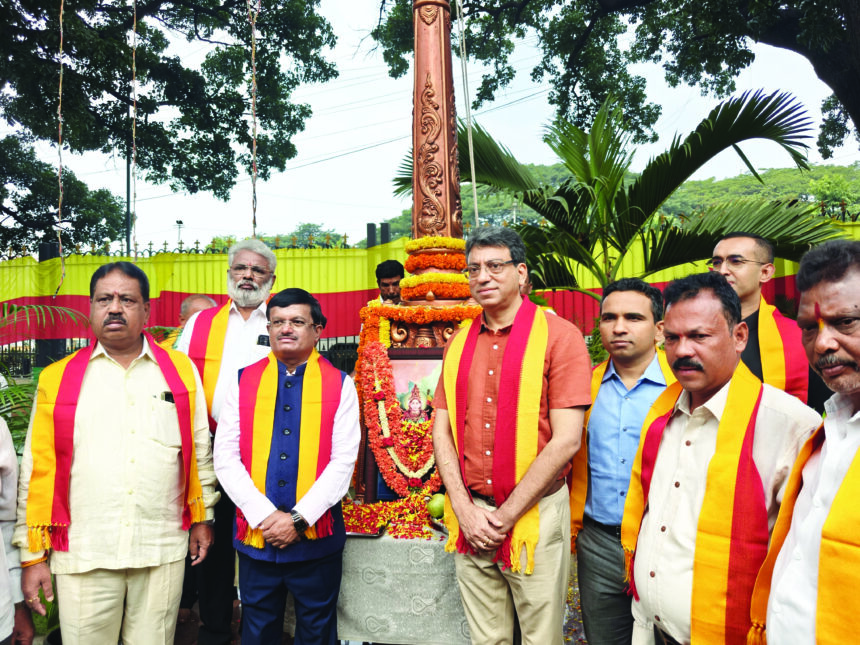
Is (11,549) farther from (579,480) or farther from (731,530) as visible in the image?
(731,530)

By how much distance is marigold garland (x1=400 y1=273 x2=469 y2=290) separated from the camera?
3.81 meters

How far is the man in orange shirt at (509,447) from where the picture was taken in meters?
2.00

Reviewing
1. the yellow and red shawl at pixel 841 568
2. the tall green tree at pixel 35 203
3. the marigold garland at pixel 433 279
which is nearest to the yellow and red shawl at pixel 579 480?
the yellow and red shawl at pixel 841 568

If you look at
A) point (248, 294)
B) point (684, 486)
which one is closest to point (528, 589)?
point (684, 486)

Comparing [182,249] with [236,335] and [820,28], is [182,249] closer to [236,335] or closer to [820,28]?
[236,335]

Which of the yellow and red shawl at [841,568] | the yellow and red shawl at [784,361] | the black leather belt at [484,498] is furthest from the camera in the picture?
the yellow and red shawl at [784,361]

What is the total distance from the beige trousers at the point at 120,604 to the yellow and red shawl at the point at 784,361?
245 centimetres

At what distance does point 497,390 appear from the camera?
6.98ft

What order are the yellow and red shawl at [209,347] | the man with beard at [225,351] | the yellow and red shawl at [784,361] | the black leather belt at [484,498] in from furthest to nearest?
the yellow and red shawl at [209,347] → the man with beard at [225,351] → the yellow and red shawl at [784,361] → the black leather belt at [484,498]

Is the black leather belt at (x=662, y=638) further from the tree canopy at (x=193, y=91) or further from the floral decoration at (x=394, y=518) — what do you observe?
the tree canopy at (x=193, y=91)

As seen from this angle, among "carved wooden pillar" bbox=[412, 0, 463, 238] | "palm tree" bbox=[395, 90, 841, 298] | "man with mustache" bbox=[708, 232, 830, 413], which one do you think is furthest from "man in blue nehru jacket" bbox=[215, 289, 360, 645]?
"palm tree" bbox=[395, 90, 841, 298]

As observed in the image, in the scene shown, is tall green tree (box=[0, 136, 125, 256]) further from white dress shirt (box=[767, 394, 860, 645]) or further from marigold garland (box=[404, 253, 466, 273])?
white dress shirt (box=[767, 394, 860, 645])

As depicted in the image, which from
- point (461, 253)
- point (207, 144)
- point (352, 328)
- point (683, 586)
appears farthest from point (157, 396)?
point (207, 144)

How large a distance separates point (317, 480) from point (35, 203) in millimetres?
13209
